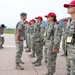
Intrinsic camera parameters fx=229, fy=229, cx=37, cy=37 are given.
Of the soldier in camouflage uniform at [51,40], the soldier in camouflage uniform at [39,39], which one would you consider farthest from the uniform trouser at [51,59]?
the soldier in camouflage uniform at [39,39]

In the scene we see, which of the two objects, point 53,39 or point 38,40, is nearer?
point 53,39

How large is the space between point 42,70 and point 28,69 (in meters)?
0.46

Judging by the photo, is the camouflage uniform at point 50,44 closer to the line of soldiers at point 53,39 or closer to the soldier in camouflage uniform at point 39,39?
the line of soldiers at point 53,39

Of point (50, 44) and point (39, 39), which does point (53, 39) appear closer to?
point (50, 44)

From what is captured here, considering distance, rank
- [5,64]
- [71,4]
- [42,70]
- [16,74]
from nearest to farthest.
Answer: [71,4] < [16,74] < [42,70] < [5,64]

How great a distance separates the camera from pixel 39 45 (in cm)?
796

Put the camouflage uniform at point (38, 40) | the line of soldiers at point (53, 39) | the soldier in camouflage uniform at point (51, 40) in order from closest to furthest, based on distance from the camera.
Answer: the line of soldiers at point (53, 39), the soldier in camouflage uniform at point (51, 40), the camouflage uniform at point (38, 40)

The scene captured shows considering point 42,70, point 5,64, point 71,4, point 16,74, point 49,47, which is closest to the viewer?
point 71,4

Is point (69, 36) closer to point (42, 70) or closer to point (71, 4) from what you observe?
point (71, 4)

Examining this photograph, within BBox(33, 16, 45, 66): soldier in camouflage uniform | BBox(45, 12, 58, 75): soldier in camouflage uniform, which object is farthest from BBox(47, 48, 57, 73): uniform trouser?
BBox(33, 16, 45, 66): soldier in camouflage uniform

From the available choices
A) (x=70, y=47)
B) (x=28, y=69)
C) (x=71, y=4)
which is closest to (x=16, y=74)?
(x=28, y=69)

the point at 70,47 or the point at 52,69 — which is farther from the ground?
the point at 70,47

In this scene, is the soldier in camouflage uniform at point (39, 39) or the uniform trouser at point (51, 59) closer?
the uniform trouser at point (51, 59)

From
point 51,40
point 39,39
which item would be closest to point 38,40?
point 39,39
